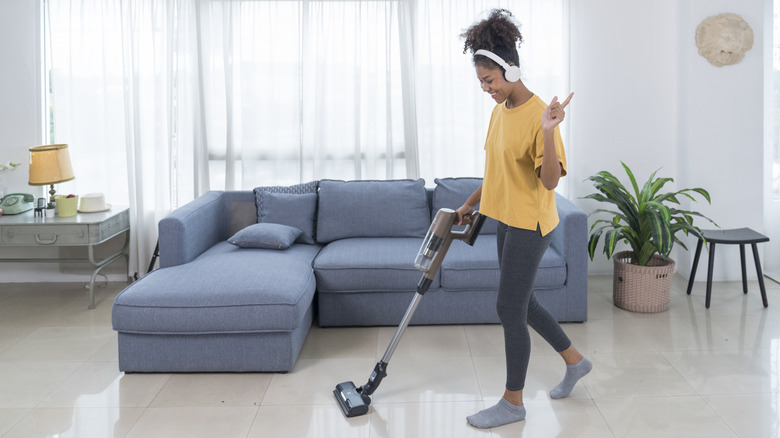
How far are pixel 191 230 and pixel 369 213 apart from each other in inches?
39.2

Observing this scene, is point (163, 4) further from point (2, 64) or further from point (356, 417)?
point (356, 417)

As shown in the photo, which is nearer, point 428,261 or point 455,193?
point 428,261

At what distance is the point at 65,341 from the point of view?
3646 mm

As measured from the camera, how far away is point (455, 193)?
4.23 metres

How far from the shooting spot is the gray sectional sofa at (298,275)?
3.14 m

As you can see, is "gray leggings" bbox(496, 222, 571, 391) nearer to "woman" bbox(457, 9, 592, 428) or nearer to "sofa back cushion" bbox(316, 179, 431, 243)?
"woman" bbox(457, 9, 592, 428)

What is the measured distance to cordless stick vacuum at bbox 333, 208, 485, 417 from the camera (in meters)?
2.67

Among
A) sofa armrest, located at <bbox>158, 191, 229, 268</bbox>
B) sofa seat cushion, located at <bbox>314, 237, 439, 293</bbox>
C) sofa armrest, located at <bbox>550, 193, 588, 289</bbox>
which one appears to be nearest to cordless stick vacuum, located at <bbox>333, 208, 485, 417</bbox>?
sofa seat cushion, located at <bbox>314, 237, 439, 293</bbox>

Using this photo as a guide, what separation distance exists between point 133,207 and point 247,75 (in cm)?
108

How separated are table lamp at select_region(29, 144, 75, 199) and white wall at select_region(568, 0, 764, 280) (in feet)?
9.98

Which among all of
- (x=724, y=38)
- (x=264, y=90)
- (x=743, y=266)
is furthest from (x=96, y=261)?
(x=724, y=38)

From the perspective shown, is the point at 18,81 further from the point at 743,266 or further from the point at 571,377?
the point at 743,266

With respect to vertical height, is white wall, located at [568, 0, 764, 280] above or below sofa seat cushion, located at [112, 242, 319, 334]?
above

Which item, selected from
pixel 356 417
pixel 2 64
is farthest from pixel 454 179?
pixel 2 64
